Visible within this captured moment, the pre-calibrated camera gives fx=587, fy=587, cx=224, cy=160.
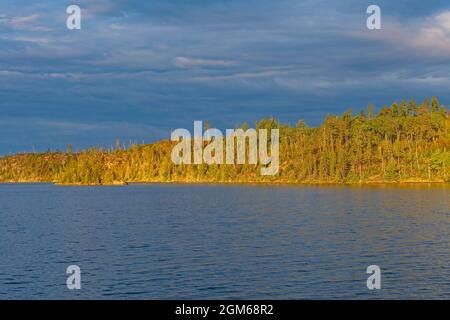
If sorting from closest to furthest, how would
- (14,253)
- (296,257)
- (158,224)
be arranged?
(296,257), (14,253), (158,224)

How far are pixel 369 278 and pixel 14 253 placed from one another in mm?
40401

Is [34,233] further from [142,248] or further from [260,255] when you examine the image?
[260,255]

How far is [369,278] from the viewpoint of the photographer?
48.8m

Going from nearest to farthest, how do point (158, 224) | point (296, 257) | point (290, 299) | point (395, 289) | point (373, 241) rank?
point (290, 299) → point (395, 289) → point (296, 257) → point (373, 241) → point (158, 224)

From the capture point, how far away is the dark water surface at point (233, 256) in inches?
1821

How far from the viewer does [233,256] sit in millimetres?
61844

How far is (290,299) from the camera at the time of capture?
42.9 m

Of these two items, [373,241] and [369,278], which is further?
[373,241]

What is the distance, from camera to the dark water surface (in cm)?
4625

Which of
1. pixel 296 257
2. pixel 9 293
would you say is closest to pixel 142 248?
pixel 296 257

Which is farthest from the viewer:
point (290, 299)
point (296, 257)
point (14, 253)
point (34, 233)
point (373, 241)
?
point (34, 233)

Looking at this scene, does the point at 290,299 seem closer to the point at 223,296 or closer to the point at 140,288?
the point at 223,296

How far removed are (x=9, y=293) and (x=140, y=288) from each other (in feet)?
33.1

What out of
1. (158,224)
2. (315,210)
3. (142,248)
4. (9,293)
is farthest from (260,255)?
(315,210)
